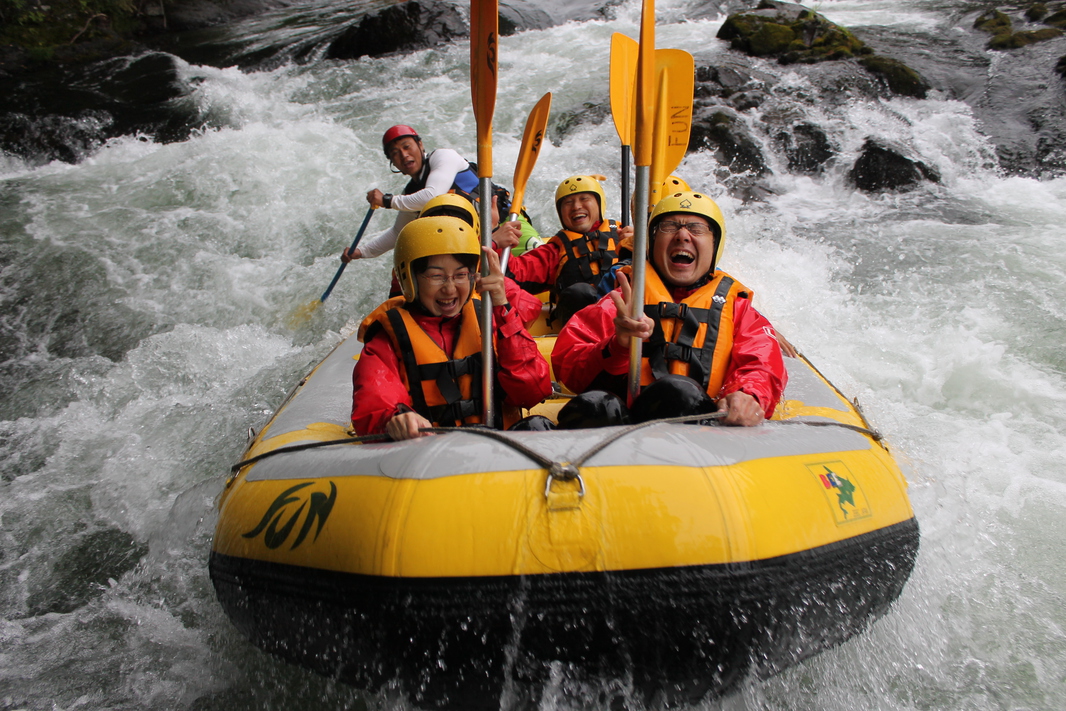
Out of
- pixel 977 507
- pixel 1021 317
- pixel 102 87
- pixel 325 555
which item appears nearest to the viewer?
pixel 325 555

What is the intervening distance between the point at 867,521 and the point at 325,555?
1.41 meters

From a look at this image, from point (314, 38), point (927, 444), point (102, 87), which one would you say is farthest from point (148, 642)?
point (314, 38)

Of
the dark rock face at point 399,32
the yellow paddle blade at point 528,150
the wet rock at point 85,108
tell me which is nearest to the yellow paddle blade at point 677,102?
the yellow paddle blade at point 528,150

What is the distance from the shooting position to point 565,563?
1569 millimetres

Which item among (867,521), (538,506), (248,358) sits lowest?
(248,358)

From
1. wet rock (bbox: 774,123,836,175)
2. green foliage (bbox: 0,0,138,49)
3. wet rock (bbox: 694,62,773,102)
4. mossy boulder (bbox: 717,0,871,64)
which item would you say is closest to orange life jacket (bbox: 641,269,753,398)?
wet rock (bbox: 774,123,836,175)

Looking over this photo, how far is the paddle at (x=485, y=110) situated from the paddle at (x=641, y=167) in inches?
18.1

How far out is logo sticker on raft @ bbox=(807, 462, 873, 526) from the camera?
185 centimetres

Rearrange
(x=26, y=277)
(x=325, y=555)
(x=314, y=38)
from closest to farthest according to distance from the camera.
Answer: (x=325, y=555)
(x=26, y=277)
(x=314, y=38)

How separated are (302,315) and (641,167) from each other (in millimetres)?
3846

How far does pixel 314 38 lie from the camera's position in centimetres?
1201

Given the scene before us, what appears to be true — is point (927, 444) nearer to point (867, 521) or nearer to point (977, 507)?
point (977, 507)

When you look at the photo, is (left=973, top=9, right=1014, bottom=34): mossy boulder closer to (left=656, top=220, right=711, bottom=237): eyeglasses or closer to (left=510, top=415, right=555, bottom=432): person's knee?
(left=656, top=220, right=711, bottom=237): eyeglasses

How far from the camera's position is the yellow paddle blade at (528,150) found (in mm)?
4004
